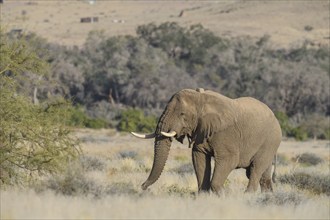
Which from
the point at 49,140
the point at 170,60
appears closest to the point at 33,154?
the point at 49,140

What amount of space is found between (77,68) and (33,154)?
50949 millimetres

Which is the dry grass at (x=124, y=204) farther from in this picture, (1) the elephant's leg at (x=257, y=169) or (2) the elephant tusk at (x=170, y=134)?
(1) the elephant's leg at (x=257, y=169)

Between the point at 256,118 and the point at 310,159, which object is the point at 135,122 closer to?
the point at 310,159

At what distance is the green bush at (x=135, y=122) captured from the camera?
41.7 m

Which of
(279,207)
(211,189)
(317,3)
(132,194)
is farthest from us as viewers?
(317,3)

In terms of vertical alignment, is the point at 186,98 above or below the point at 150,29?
above

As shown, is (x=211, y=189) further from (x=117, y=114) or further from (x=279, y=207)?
(x=117, y=114)

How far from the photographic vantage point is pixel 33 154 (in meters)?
13.7

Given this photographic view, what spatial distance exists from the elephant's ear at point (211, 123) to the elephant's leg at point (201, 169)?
0.31m

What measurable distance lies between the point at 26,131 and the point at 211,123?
9.04 ft

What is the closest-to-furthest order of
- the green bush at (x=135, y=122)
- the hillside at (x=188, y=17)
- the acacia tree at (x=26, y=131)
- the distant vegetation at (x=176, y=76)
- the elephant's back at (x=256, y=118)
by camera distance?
the acacia tree at (x=26, y=131) < the elephant's back at (x=256, y=118) < the green bush at (x=135, y=122) < the distant vegetation at (x=176, y=76) < the hillside at (x=188, y=17)

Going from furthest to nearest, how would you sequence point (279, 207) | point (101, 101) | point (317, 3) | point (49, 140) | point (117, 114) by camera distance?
point (317, 3) → point (101, 101) → point (117, 114) → point (49, 140) → point (279, 207)

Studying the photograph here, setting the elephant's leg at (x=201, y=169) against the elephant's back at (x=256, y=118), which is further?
the elephant's back at (x=256, y=118)

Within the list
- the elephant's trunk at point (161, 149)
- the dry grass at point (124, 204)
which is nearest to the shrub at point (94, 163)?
the dry grass at point (124, 204)
